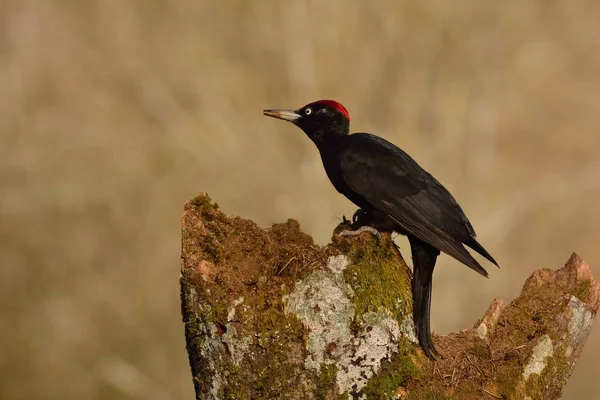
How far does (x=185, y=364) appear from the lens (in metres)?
9.36

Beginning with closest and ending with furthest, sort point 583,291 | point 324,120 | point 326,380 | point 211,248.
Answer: point 326,380, point 211,248, point 583,291, point 324,120

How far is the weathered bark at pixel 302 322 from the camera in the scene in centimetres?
289

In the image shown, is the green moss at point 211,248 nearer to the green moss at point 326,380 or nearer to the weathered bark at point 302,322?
the weathered bark at point 302,322

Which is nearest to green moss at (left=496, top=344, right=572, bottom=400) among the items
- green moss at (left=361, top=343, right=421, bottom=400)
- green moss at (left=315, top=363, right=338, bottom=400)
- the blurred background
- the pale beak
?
green moss at (left=361, top=343, right=421, bottom=400)

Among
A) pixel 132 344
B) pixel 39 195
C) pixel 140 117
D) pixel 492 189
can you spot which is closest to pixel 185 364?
pixel 132 344

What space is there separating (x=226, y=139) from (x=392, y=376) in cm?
795

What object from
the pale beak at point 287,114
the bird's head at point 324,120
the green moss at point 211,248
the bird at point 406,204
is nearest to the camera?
the green moss at point 211,248

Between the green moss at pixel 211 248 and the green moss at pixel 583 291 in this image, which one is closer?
the green moss at pixel 211 248

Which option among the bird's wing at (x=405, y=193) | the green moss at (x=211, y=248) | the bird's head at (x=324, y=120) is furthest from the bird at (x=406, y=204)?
the green moss at (x=211, y=248)

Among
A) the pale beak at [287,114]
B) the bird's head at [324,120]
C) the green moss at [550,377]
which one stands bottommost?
the green moss at [550,377]

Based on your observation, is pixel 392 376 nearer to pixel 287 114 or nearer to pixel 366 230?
pixel 366 230

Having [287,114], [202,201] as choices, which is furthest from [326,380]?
[287,114]

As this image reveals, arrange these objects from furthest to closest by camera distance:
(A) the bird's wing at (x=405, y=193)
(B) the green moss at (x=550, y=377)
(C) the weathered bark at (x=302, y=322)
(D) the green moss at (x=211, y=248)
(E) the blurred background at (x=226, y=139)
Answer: (E) the blurred background at (x=226, y=139) → (A) the bird's wing at (x=405, y=193) → (B) the green moss at (x=550, y=377) → (D) the green moss at (x=211, y=248) → (C) the weathered bark at (x=302, y=322)

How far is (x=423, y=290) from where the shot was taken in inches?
131
